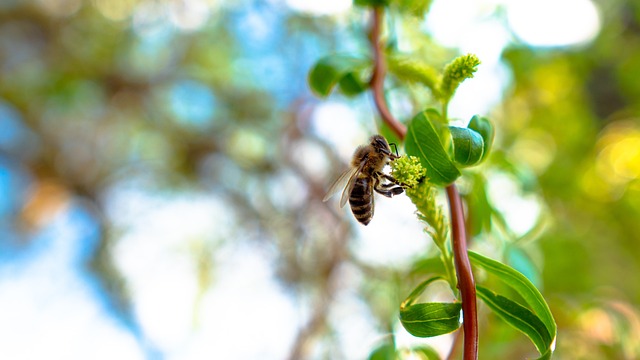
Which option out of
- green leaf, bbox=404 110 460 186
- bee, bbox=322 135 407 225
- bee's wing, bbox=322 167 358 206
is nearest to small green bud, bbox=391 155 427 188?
green leaf, bbox=404 110 460 186

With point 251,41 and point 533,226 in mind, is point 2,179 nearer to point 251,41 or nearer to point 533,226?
point 251,41

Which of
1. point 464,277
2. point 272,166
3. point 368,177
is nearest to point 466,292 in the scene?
point 464,277

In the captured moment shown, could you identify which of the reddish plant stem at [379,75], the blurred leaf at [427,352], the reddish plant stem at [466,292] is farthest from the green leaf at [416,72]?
the blurred leaf at [427,352]

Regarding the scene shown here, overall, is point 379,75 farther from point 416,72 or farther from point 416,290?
point 416,290

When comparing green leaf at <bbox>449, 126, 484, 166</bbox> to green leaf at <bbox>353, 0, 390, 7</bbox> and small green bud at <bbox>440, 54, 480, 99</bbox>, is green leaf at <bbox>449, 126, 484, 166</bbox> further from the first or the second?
green leaf at <bbox>353, 0, 390, 7</bbox>

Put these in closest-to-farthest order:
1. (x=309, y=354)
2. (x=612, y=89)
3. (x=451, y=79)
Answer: (x=451, y=79) < (x=309, y=354) < (x=612, y=89)

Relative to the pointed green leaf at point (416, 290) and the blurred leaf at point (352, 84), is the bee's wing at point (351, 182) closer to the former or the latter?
the blurred leaf at point (352, 84)

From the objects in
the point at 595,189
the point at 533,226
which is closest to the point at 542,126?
the point at 595,189
